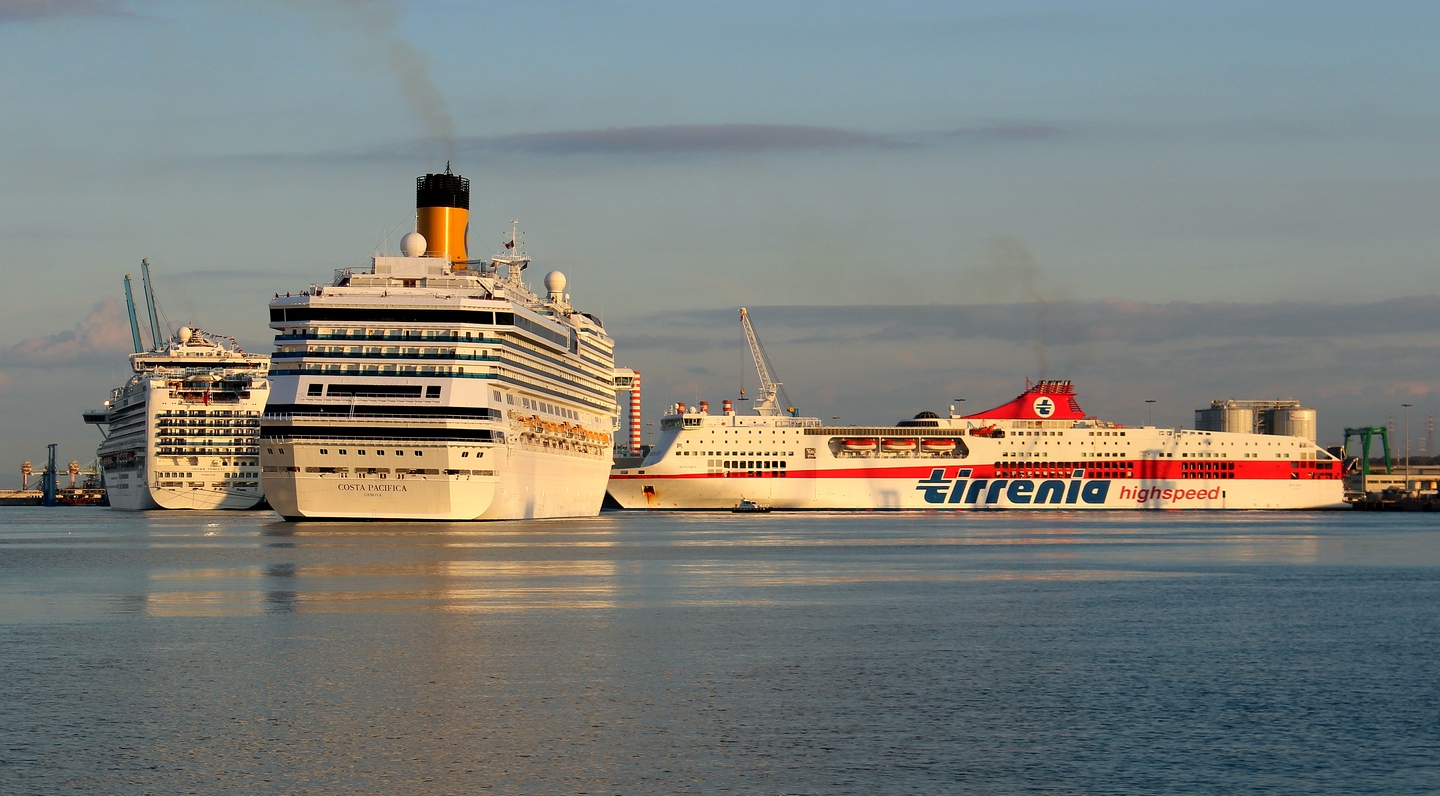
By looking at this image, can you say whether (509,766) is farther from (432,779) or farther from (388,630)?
(388,630)

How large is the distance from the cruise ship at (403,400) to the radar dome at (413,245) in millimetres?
3923

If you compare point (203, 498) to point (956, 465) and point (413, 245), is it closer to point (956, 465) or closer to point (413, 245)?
point (413, 245)

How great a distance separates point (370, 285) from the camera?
90.2 metres

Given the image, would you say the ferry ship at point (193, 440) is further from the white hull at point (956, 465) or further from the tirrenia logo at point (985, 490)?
the tirrenia logo at point (985, 490)

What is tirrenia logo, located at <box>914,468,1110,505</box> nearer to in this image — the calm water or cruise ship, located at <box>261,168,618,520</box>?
cruise ship, located at <box>261,168,618,520</box>

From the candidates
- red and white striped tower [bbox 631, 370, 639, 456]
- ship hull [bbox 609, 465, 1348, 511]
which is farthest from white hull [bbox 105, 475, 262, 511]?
red and white striped tower [bbox 631, 370, 639, 456]

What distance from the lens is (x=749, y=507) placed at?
139250mm

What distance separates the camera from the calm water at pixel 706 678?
74.2 ft

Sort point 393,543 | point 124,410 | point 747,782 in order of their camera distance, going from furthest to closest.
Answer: point 124,410 < point 393,543 < point 747,782

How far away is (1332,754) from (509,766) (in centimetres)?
1260

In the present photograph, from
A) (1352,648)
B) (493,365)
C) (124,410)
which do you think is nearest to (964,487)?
(493,365)

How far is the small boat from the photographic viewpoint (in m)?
139

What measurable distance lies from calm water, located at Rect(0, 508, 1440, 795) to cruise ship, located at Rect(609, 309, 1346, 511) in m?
80.1

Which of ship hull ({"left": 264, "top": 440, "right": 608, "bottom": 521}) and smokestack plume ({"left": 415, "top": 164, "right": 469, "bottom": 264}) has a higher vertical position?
smokestack plume ({"left": 415, "top": 164, "right": 469, "bottom": 264})
